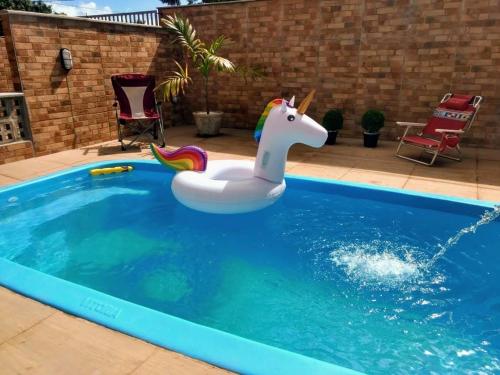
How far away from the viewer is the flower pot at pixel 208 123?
24.5 feet

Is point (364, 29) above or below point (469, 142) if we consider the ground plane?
above

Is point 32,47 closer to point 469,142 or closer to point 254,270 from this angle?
point 254,270

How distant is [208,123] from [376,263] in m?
5.10

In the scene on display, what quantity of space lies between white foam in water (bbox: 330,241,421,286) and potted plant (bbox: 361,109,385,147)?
345 centimetres

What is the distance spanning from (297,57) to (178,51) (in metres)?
2.82

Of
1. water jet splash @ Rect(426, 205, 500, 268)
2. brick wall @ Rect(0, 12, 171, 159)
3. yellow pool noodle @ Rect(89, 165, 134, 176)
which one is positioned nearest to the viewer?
water jet splash @ Rect(426, 205, 500, 268)

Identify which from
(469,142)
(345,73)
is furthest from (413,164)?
(345,73)

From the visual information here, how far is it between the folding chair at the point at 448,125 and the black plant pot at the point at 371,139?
0.62m

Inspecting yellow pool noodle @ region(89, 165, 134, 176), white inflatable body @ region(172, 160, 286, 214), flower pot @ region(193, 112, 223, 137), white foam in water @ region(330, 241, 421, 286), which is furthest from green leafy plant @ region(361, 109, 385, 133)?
yellow pool noodle @ region(89, 165, 134, 176)

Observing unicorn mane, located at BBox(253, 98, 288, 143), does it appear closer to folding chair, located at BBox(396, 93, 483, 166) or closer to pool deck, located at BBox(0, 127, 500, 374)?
pool deck, located at BBox(0, 127, 500, 374)

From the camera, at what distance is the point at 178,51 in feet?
28.1

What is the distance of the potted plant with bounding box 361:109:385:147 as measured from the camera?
6.37m

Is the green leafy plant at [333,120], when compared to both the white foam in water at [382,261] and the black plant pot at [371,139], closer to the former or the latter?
the black plant pot at [371,139]

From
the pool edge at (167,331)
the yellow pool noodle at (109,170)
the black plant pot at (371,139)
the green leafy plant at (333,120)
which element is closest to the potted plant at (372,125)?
the black plant pot at (371,139)
